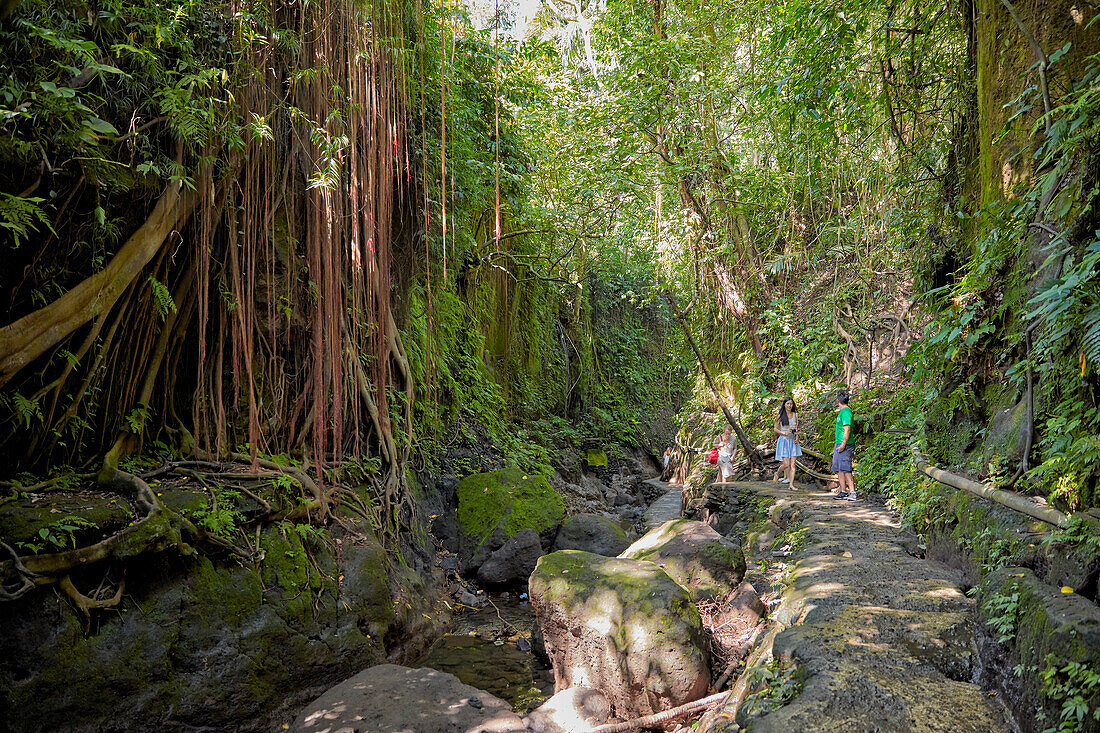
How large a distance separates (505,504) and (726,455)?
13.9 ft

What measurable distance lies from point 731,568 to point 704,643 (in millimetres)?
1340

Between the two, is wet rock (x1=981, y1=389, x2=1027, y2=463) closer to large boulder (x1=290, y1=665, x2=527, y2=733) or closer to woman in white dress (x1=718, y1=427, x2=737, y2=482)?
large boulder (x1=290, y1=665, x2=527, y2=733)

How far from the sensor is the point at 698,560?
5.47 metres

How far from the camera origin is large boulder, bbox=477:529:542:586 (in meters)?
7.02

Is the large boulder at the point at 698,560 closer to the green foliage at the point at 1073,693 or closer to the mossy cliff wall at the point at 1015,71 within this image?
the green foliage at the point at 1073,693

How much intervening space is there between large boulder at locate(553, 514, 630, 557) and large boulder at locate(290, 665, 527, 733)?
130 inches

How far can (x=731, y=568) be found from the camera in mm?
5410

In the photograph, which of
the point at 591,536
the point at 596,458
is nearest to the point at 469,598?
the point at 591,536

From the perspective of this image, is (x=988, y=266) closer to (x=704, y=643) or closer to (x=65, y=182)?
(x=704, y=643)

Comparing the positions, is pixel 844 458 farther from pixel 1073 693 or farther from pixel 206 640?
pixel 206 640

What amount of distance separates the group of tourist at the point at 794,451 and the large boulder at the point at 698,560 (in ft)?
7.13

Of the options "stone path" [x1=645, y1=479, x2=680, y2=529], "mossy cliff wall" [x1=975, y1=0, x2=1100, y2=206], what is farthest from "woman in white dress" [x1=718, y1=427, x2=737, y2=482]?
"mossy cliff wall" [x1=975, y1=0, x2=1100, y2=206]

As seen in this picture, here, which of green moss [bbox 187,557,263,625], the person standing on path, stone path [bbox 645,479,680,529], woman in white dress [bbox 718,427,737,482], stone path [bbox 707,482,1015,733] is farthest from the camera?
stone path [bbox 645,479,680,529]

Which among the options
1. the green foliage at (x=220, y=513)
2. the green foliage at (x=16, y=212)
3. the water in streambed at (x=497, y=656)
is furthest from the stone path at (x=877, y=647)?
the green foliage at (x=16, y=212)
